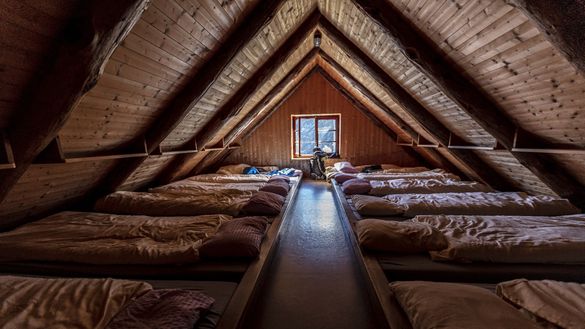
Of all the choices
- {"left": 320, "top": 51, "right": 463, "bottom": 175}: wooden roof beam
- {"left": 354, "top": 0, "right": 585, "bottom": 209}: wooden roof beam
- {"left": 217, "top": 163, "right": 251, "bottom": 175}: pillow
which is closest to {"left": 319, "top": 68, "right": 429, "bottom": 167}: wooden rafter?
{"left": 320, "top": 51, "right": 463, "bottom": 175}: wooden roof beam

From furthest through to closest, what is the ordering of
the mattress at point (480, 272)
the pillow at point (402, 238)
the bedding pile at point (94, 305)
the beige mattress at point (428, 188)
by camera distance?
1. the beige mattress at point (428, 188)
2. the pillow at point (402, 238)
3. the mattress at point (480, 272)
4. the bedding pile at point (94, 305)

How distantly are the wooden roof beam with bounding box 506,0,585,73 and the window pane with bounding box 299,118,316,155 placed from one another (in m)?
5.46

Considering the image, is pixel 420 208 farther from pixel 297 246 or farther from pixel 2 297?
pixel 2 297

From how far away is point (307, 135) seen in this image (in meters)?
6.80

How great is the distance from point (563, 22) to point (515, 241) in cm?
148

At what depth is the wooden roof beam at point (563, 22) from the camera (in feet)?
3.79

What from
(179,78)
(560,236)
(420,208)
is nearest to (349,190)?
(420,208)

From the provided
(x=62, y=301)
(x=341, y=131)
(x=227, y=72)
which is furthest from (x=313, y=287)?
(x=341, y=131)

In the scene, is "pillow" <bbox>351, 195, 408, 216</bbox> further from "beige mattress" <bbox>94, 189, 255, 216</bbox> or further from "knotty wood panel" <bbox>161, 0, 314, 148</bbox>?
"knotty wood panel" <bbox>161, 0, 314, 148</bbox>

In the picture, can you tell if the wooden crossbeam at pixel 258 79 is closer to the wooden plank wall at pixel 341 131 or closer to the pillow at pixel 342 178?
the pillow at pixel 342 178

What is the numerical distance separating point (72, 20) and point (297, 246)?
2.56 meters

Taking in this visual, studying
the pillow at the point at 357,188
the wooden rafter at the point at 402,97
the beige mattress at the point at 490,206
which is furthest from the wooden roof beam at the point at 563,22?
the pillow at the point at 357,188

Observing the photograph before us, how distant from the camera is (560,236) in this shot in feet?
6.08

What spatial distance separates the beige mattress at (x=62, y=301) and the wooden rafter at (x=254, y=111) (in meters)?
2.88
